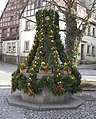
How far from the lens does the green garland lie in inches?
330

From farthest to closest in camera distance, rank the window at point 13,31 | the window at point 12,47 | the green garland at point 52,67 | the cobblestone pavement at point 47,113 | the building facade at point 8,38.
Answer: the window at point 13,31 < the window at point 12,47 < the building facade at point 8,38 < the green garland at point 52,67 < the cobblestone pavement at point 47,113

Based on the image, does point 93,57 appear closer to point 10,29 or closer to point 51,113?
point 10,29

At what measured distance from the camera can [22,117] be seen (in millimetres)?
6871

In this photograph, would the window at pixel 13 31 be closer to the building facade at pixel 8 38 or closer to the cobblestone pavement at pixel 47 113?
the building facade at pixel 8 38

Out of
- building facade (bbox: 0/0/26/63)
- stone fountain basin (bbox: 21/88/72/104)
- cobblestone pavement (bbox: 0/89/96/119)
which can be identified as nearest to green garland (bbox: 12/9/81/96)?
stone fountain basin (bbox: 21/88/72/104)

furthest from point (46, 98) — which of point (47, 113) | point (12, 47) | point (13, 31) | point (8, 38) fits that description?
point (13, 31)

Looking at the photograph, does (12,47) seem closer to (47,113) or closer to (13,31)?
(13,31)

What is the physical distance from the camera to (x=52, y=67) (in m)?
8.77

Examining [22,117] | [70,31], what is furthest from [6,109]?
[70,31]

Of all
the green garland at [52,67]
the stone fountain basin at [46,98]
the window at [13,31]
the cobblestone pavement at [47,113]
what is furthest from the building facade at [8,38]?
the cobblestone pavement at [47,113]

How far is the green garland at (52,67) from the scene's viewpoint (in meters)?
8.38

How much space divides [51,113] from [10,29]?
33.7 metres

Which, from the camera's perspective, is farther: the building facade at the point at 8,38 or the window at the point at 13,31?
the window at the point at 13,31

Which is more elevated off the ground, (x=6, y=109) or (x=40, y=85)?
(x=40, y=85)
